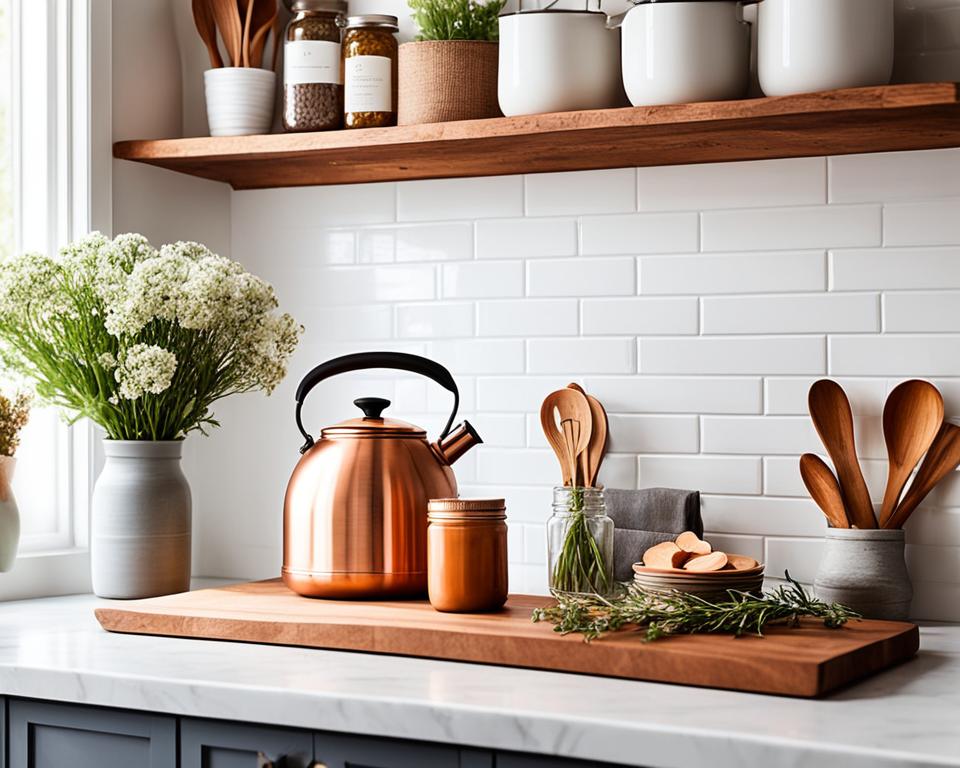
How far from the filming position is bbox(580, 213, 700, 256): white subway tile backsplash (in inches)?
80.4

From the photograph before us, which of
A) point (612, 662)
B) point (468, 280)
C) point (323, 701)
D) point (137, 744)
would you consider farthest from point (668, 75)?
point (137, 744)

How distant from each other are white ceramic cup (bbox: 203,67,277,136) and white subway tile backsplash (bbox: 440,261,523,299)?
42 cm

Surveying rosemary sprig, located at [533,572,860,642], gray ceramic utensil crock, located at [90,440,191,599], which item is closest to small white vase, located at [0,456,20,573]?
gray ceramic utensil crock, located at [90,440,191,599]

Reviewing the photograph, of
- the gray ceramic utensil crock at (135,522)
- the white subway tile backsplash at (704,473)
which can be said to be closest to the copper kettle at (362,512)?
the gray ceramic utensil crock at (135,522)

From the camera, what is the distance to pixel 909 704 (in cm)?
132

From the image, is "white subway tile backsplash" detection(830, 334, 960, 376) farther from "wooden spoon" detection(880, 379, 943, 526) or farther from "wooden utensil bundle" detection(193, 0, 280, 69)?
"wooden utensil bundle" detection(193, 0, 280, 69)

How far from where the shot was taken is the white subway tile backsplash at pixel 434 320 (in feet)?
7.24

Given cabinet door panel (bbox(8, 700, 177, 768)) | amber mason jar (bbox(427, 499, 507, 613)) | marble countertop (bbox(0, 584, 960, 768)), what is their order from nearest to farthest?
marble countertop (bbox(0, 584, 960, 768)) < cabinet door panel (bbox(8, 700, 177, 768)) < amber mason jar (bbox(427, 499, 507, 613))

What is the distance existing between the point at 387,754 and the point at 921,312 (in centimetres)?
104

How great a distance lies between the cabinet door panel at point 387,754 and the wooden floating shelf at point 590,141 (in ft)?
2.99

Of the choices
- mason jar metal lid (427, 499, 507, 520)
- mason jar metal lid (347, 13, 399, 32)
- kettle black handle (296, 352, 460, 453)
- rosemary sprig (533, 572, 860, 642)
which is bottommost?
rosemary sprig (533, 572, 860, 642)

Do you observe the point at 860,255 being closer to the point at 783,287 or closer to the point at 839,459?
the point at 783,287

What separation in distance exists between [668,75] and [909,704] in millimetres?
913

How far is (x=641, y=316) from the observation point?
2072 mm
